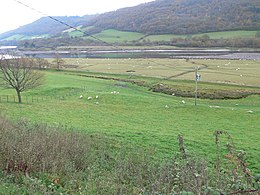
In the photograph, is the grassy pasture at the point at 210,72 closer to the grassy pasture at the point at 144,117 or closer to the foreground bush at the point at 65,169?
the grassy pasture at the point at 144,117

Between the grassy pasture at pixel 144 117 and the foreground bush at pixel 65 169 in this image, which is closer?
the foreground bush at pixel 65 169

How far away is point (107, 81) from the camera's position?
6800 centimetres

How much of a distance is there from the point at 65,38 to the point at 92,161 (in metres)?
178

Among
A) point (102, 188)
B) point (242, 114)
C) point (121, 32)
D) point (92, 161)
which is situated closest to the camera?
point (102, 188)

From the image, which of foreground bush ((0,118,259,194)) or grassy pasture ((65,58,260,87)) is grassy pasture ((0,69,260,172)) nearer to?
foreground bush ((0,118,259,194))

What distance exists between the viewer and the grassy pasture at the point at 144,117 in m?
20.6

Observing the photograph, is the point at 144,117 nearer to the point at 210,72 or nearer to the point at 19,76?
the point at 19,76

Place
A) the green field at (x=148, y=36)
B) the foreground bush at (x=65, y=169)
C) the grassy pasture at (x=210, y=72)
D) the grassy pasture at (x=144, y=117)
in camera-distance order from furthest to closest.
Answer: the green field at (x=148, y=36) → the grassy pasture at (x=210, y=72) → the grassy pasture at (x=144, y=117) → the foreground bush at (x=65, y=169)

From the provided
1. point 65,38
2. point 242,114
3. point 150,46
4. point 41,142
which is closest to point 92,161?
point 41,142

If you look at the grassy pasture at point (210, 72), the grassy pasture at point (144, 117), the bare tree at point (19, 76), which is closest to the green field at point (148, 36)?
the grassy pasture at point (210, 72)

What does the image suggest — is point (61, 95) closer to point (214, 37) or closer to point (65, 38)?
point (214, 37)

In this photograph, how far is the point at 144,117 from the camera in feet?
111

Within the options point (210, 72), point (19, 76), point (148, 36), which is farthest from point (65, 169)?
point (148, 36)

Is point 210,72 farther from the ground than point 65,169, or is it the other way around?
point 65,169
